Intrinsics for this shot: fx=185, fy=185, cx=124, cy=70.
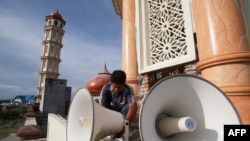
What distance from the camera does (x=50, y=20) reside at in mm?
37531

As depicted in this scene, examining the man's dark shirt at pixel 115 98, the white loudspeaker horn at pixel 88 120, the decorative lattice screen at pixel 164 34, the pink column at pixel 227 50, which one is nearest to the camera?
the white loudspeaker horn at pixel 88 120

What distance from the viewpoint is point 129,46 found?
5.66 metres

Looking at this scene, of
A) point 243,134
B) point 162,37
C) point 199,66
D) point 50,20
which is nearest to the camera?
point 243,134

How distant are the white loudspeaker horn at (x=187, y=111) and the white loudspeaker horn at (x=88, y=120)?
541 mm

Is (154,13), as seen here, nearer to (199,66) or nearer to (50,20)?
(199,66)

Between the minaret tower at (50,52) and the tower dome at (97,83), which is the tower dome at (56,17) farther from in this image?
the tower dome at (97,83)

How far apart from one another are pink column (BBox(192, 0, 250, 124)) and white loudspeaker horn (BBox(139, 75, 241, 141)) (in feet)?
2.41

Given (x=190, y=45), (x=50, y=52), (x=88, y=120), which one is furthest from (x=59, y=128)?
(x=50, y=52)

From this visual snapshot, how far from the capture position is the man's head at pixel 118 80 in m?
2.33

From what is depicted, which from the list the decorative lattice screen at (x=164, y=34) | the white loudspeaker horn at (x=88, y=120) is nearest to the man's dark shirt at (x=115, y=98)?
the white loudspeaker horn at (x=88, y=120)

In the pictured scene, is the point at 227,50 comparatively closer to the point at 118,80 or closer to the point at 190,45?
the point at 190,45

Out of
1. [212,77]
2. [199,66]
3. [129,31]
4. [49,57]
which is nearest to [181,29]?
[199,66]

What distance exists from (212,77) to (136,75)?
313 cm

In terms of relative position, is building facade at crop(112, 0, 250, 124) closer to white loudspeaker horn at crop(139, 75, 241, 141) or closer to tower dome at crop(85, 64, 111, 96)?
white loudspeaker horn at crop(139, 75, 241, 141)
